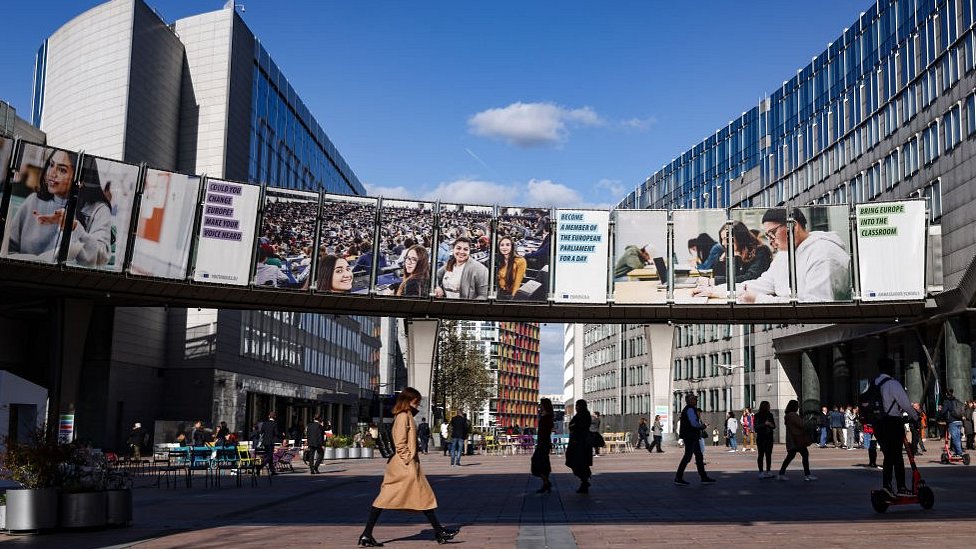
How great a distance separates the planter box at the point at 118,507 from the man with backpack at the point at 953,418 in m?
20.5

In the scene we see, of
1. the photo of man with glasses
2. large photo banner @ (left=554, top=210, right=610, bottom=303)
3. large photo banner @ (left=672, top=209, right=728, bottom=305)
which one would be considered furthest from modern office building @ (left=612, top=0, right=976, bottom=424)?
large photo banner @ (left=554, top=210, right=610, bottom=303)

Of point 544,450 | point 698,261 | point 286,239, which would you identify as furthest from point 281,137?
point 544,450

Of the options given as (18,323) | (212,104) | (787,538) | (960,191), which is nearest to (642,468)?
(787,538)

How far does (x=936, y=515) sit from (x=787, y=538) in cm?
323

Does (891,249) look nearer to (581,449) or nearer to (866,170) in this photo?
(866,170)

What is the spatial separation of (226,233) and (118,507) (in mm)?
30537

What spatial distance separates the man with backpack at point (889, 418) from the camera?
1353cm

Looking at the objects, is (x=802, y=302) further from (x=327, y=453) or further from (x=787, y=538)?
(x=787, y=538)

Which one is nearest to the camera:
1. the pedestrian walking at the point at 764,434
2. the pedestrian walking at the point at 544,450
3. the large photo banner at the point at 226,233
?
the pedestrian walking at the point at 544,450

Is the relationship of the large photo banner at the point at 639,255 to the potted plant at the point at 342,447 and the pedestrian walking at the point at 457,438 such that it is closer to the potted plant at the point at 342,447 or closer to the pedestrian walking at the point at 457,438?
the potted plant at the point at 342,447

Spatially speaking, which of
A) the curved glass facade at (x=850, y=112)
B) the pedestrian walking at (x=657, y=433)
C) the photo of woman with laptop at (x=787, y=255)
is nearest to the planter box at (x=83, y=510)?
the pedestrian walking at (x=657, y=433)

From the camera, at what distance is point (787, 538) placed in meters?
11.2

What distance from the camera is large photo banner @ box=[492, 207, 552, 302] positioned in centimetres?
4722

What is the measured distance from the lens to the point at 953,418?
26438 millimetres
